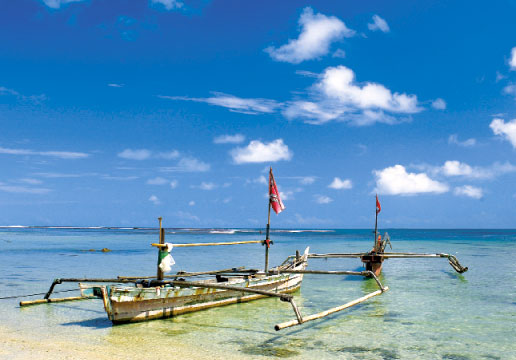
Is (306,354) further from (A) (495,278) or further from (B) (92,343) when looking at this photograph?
(A) (495,278)

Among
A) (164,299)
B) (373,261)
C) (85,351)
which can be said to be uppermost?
(373,261)

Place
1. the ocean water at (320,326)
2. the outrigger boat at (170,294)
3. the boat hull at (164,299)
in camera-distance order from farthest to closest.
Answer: the boat hull at (164,299) → the outrigger boat at (170,294) → the ocean water at (320,326)

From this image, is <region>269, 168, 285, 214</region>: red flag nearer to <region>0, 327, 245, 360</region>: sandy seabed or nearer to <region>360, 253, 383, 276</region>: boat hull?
<region>0, 327, 245, 360</region>: sandy seabed

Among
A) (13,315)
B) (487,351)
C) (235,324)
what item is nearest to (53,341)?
(13,315)

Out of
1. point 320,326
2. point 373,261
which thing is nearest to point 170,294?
point 320,326

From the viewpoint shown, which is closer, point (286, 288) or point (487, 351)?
point (487, 351)

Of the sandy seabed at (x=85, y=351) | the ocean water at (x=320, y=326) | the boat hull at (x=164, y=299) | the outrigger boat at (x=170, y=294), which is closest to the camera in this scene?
the sandy seabed at (x=85, y=351)

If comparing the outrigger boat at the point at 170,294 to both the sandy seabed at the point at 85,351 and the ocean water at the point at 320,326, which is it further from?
the sandy seabed at the point at 85,351

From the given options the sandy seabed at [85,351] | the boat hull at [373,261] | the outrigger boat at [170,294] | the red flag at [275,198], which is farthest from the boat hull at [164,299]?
the boat hull at [373,261]

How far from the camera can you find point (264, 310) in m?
15.8

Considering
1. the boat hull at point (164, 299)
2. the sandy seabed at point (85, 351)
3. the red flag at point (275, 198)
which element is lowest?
the sandy seabed at point (85, 351)

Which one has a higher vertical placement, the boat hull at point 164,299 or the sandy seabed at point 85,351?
the boat hull at point 164,299

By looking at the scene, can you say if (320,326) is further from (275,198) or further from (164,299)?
(275,198)

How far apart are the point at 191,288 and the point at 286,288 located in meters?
5.40
